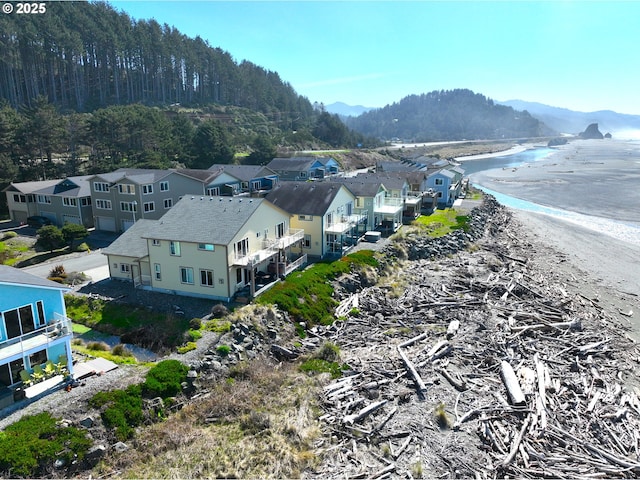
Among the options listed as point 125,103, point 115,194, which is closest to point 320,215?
point 115,194

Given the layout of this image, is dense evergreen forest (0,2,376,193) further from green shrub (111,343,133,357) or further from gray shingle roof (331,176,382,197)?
green shrub (111,343,133,357)

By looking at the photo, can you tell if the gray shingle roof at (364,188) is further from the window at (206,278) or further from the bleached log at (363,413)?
the bleached log at (363,413)

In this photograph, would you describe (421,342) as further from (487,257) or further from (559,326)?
(487,257)

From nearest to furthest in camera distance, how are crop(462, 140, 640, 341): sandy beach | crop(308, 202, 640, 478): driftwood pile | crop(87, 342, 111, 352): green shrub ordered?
crop(308, 202, 640, 478): driftwood pile < crop(87, 342, 111, 352): green shrub < crop(462, 140, 640, 341): sandy beach

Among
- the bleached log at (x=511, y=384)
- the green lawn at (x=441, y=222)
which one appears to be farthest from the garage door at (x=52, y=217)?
the bleached log at (x=511, y=384)

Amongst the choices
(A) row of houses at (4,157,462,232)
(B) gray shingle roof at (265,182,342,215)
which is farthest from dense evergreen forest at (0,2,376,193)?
(B) gray shingle roof at (265,182,342,215)

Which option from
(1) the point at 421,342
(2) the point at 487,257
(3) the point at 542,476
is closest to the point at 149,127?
(2) the point at 487,257
